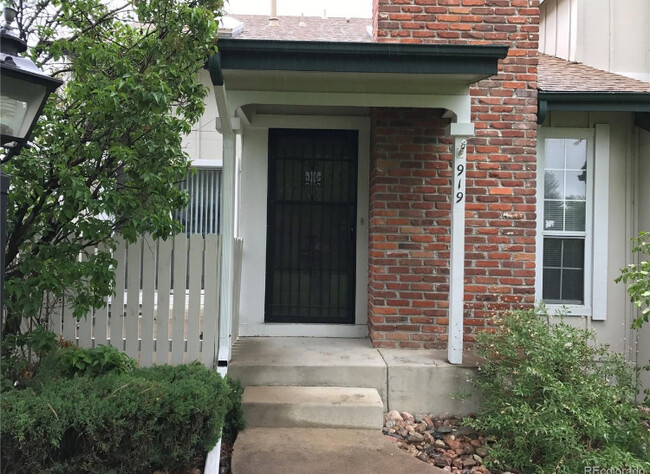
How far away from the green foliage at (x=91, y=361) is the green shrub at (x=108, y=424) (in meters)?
0.26

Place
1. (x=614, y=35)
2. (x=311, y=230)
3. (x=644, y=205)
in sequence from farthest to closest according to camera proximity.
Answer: (x=614, y=35), (x=311, y=230), (x=644, y=205)

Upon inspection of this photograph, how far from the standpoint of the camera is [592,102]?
5.27 m

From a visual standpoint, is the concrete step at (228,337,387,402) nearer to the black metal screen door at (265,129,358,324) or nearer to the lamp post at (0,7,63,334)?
the black metal screen door at (265,129,358,324)

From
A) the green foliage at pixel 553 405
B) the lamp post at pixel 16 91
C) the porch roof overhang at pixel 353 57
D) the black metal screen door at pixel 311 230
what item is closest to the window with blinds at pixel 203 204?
the black metal screen door at pixel 311 230

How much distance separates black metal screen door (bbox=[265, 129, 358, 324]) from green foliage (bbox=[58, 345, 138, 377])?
2.19 meters

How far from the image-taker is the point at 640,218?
18.6ft

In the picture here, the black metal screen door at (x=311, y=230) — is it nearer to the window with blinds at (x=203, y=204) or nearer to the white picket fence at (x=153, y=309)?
the white picket fence at (x=153, y=309)

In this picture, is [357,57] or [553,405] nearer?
[553,405]

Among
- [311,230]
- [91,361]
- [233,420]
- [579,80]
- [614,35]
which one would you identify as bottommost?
[233,420]

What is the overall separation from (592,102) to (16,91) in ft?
16.5

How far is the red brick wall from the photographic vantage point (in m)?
5.25

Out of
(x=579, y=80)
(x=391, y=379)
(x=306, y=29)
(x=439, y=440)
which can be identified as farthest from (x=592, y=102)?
(x=306, y=29)

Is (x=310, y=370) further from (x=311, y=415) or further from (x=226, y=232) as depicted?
(x=226, y=232)

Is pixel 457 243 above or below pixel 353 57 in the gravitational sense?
below
